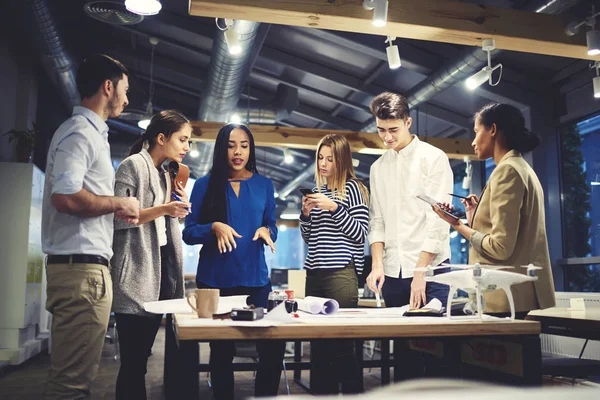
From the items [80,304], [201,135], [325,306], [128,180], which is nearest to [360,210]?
[325,306]

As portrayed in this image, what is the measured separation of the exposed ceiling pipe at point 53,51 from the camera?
5.47 metres

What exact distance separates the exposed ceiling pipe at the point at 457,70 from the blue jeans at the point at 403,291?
3228 mm

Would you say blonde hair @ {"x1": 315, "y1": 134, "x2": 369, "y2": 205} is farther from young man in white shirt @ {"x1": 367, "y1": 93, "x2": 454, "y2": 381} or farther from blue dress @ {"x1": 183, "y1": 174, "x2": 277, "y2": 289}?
blue dress @ {"x1": 183, "y1": 174, "x2": 277, "y2": 289}

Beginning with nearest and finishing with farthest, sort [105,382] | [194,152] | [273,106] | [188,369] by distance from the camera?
[188,369] → [105,382] → [273,106] → [194,152]

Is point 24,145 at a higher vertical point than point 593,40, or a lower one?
lower

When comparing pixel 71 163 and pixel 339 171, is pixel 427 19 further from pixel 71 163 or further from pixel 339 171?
pixel 71 163

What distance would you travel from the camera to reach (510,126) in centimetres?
217

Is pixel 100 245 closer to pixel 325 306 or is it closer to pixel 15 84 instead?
pixel 325 306

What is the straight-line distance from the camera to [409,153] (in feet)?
7.98

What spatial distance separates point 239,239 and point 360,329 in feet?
2.79

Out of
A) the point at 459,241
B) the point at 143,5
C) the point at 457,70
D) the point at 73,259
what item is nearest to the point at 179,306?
the point at 73,259

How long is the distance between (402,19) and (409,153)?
1849mm

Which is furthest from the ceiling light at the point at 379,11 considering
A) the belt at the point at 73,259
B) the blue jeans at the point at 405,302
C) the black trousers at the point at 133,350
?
the belt at the point at 73,259

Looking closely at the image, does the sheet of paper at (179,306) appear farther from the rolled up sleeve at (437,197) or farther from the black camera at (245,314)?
the rolled up sleeve at (437,197)
